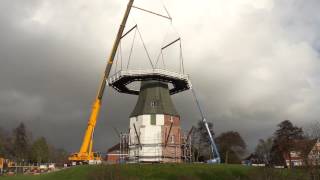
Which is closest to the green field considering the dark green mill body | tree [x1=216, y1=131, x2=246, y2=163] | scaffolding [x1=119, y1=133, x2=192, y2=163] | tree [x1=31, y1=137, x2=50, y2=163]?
scaffolding [x1=119, y1=133, x2=192, y2=163]

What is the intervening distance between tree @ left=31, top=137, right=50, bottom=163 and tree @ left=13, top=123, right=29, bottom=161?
2904mm

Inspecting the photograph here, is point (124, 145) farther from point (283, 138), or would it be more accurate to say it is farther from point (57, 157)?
point (57, 157)

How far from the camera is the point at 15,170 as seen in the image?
73.4m

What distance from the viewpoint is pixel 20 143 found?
372 ft

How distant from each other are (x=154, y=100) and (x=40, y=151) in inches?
2474

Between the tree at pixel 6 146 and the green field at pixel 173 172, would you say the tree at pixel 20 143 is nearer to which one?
the tree at pixel 6 146

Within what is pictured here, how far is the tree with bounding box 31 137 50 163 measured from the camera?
377 feet

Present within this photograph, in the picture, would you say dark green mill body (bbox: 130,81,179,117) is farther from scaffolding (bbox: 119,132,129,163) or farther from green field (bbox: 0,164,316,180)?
green field (bbox: 0,164,316,180)

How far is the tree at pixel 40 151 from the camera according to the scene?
115 metres

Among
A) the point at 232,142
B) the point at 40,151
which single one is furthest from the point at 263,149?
the point at 40,151

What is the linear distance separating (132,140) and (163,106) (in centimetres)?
659

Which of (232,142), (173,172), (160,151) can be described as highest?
(232,142)

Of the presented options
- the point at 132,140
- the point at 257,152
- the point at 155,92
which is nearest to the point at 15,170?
the point at 132,140

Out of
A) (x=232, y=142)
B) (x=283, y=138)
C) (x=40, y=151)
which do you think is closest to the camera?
(x=283, y=138)
